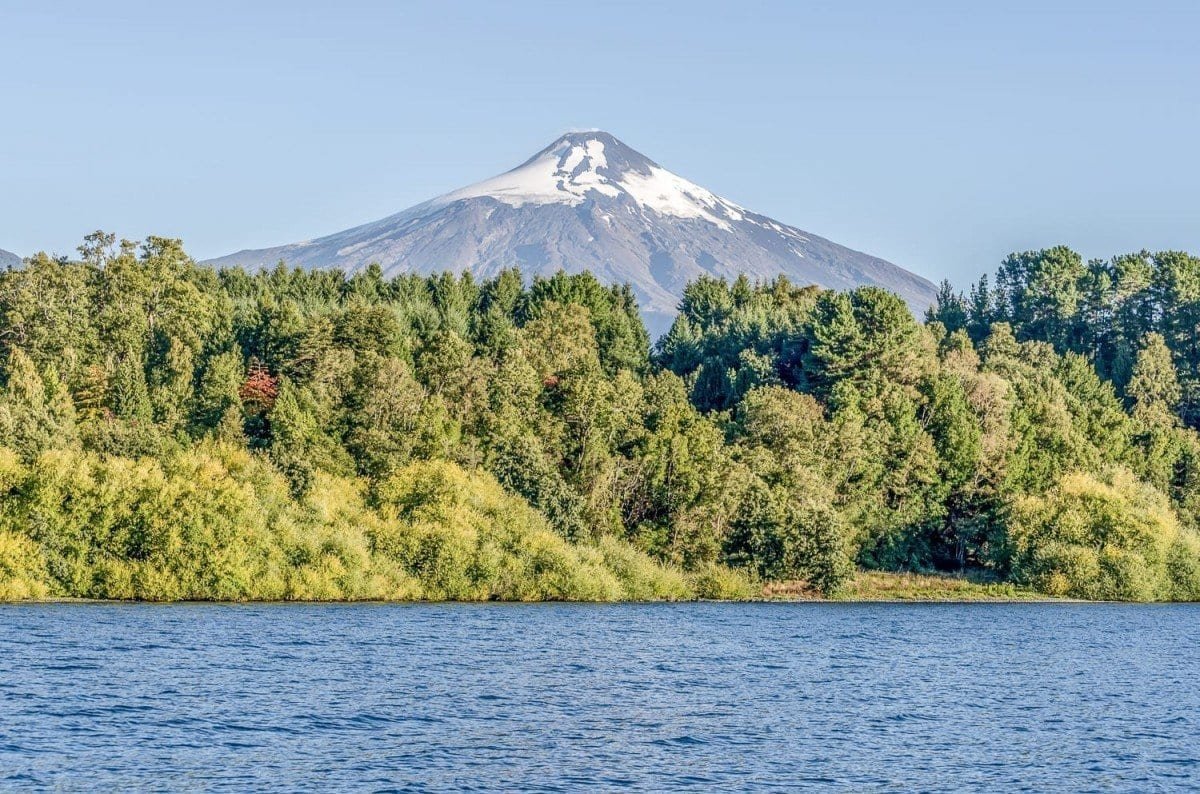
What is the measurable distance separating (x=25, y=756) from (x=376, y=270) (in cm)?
14574

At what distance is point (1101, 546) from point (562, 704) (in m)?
70.1

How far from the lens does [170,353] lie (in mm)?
118500

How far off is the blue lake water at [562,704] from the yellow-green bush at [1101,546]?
25.0m

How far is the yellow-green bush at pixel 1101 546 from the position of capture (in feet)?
356

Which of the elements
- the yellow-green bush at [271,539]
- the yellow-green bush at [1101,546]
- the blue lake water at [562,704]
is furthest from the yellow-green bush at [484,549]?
the yellow-green bush at [1101,546]

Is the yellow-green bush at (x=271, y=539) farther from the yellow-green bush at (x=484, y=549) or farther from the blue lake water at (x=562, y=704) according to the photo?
the blue lake water at (x=562, y=704)

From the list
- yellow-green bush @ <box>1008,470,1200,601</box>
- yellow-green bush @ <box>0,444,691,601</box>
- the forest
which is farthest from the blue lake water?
yellow-green bush @ <box>1008,470,1200,601</box>

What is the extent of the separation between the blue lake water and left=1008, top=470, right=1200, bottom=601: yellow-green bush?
24994 millimetres

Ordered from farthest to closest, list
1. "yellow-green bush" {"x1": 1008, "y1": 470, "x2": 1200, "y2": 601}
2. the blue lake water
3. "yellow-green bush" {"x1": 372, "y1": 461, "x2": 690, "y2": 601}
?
1. "yellow-green bush" {"x1": 1008, "y1": 470, "x2": 1200, "y2": 601}
2. "yellow-green bush" {"x1": 372, "y1": 461, "x2": 690, "y2": 601}
3. the blue lake water

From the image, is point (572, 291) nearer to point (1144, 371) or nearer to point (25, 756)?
point (1144, 371)

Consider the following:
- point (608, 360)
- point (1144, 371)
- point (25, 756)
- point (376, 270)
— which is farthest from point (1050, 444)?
point (25, 756)

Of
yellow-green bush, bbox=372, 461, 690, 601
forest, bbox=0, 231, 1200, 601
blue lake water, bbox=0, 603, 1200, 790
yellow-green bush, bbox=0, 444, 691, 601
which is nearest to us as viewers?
blue lake water, bbox=0, 603, 1200, 790

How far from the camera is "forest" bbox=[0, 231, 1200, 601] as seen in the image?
8650 cm

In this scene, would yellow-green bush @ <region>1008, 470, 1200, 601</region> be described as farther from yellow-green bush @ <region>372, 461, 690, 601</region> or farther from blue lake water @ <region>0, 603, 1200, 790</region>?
yellow-green bush @ <region>372, 461, 690, 601</region>
